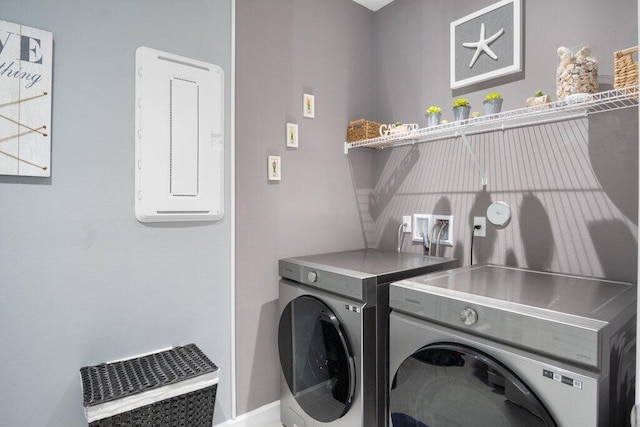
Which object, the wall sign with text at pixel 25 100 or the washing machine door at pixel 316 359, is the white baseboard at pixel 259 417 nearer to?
the washing machine door at pixel 316 359

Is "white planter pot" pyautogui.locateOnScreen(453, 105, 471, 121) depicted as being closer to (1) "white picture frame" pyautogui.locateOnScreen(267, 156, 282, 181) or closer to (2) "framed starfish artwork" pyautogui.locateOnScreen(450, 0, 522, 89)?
(2) "framed starfish artwork" pyautogui.locateOnScreen(450, 0, 522, 89)

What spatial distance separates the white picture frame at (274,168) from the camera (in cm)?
198

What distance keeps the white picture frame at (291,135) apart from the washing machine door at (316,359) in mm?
888

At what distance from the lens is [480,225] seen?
6.14 feet

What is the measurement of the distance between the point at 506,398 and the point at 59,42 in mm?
1974

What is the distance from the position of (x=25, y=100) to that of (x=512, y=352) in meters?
1.85

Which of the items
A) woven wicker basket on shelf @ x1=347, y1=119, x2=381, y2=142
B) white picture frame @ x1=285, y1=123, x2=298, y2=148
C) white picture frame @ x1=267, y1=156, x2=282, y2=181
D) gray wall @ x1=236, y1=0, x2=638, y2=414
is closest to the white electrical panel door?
gray wall @ x1=236, y1=0, x2=638, y2=414

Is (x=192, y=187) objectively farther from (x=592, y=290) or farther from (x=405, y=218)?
(x=592, y=290)

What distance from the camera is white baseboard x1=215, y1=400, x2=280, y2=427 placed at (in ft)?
6.10

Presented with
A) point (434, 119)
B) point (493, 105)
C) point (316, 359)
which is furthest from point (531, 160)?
point (316, 359)

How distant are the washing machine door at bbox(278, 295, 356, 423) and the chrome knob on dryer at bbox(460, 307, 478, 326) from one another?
21.4 inches

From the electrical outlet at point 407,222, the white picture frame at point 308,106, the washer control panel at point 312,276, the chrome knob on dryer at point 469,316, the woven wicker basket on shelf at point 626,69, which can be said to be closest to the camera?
the chrome knob on dryer at point 469,316

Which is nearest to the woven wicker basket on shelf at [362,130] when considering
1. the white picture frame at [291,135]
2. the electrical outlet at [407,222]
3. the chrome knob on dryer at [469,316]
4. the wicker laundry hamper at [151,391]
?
the white picture frame at [291,135]

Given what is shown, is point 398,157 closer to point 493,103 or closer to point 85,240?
point 493,103
